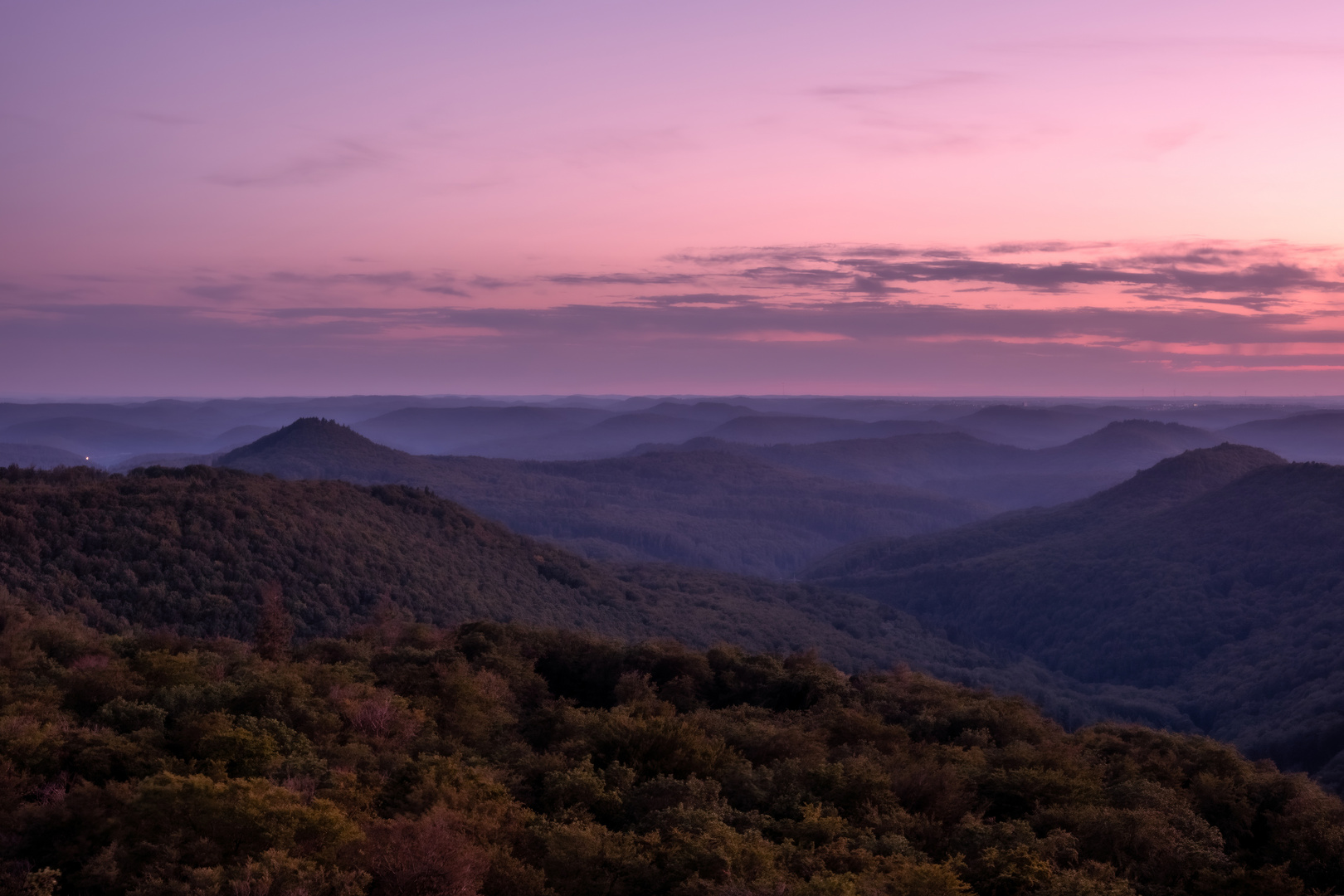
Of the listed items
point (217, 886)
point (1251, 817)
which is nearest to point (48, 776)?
point (217, 886)

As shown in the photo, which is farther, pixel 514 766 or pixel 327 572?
pixel 327 572

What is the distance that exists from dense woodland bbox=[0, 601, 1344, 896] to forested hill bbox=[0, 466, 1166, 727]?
3023cm

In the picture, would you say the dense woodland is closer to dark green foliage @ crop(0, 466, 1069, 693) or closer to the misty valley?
the misty valley

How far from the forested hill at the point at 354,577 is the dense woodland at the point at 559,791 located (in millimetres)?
30230

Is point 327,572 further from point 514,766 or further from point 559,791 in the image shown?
point 559,791

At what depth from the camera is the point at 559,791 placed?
90.9 feet

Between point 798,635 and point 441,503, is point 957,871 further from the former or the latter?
point 441,503

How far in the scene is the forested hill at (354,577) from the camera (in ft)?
246

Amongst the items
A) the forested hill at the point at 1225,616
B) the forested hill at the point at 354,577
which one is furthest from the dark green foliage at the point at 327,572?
the forested hill at the point at 1225,616

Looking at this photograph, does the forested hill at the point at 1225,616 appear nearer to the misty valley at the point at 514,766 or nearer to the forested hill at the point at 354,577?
the forested hill at the point at 354,577

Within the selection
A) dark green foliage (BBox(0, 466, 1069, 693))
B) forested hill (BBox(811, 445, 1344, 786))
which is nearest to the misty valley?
dark green foliage (BBox(0, 466, 1069, 693))

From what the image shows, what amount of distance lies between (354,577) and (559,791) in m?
77.2

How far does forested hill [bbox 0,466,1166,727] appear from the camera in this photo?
246ft

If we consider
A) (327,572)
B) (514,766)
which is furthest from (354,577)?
(514,766)
